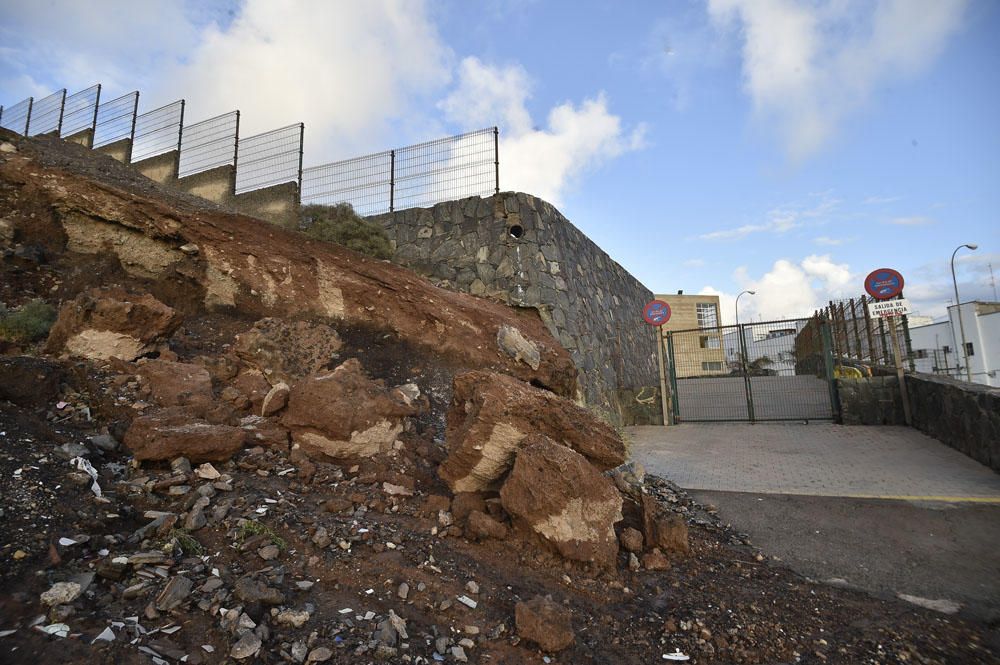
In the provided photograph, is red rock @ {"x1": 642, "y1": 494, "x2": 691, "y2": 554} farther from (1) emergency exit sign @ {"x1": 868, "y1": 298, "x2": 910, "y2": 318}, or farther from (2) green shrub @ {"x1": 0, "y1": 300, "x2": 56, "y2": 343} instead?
(1) emergency exit sign @ {"x1": 868, "y1": 298, "x2": 910, "y2": 318}

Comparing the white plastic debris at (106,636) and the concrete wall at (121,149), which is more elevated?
the concrete wall at (121,149)

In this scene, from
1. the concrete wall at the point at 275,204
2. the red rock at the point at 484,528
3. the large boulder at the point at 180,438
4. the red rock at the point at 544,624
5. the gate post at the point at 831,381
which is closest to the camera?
the red rock at the point at 544,624

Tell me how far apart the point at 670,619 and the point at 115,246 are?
6274mm

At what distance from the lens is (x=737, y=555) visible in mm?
3650

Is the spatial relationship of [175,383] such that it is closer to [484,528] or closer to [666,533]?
[484,528]

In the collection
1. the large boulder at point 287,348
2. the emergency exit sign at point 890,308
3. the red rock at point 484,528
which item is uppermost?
the emergency exit sign at point 890,308

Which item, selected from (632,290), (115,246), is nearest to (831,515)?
(115,246)

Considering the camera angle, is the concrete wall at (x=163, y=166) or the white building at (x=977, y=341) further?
the white building at (x=977, y=341)

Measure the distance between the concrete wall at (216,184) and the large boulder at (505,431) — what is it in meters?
12.1

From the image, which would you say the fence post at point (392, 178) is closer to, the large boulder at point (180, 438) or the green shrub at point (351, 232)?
the green shrub at point (351, 232)

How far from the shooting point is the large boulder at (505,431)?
3.21 meters

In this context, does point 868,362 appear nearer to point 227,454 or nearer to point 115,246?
point 227,454

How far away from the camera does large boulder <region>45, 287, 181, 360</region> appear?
3800mm

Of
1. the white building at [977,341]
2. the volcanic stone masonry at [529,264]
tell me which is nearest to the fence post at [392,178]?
the volcanic stone masonry at [529,264]
